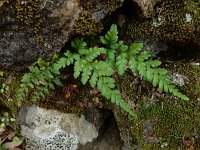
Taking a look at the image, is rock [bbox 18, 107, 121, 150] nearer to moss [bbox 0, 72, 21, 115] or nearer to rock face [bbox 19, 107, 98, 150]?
rock face [bbox 19, 107, 98, 150]

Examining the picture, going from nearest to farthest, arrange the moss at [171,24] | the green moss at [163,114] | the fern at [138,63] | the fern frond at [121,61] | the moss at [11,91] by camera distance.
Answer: the fern at [138,63] → the fern frond at [121,61] → the green moss at [163,114] → the moss at [171,24] → the moss at [11,91]

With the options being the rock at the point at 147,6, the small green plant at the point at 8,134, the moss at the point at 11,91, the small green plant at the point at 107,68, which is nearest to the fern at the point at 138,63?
the small green plant at the point at 107,68

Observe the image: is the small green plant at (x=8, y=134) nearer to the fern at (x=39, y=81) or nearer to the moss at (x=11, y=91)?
the moss at (x=11, y=91)

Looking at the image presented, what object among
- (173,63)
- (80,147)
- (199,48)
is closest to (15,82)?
(80,147)

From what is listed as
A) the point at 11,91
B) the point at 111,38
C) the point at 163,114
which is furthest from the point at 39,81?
the point at 163,114

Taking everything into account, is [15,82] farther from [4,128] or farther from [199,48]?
[199,48]

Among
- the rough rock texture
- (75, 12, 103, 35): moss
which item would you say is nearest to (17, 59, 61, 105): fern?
the rough rock texture
